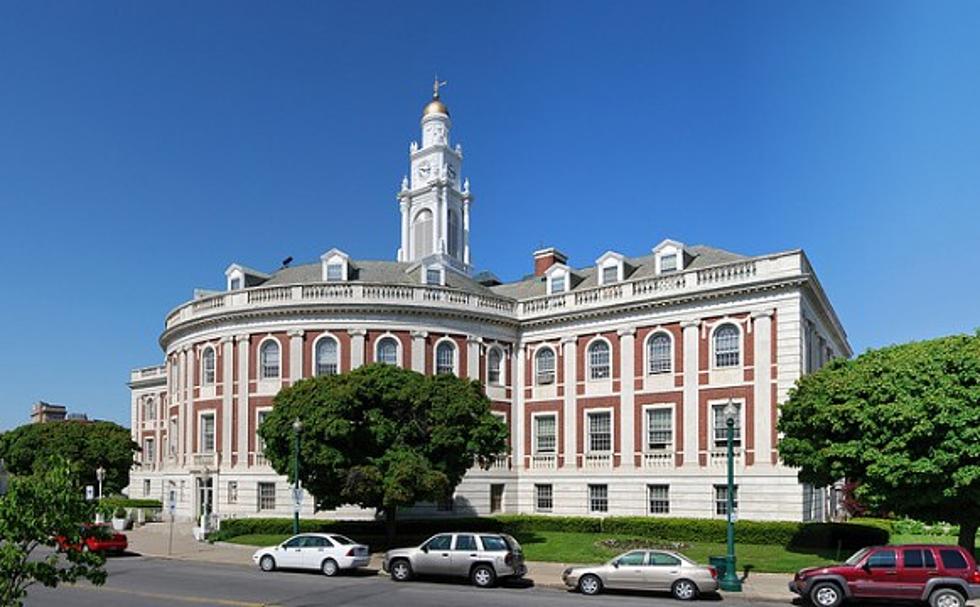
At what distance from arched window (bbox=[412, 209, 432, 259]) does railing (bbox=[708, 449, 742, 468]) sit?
29830 millimetres

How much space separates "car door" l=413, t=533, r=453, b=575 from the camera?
25.7 metres

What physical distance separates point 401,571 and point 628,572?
7.41 metres

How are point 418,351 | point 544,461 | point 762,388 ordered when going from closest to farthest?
point 762,388
point 418,351
point 544,461

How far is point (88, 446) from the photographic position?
212 ft

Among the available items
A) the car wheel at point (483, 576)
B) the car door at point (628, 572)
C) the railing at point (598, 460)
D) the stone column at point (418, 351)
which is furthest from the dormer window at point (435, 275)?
the car door at point (628, 572)

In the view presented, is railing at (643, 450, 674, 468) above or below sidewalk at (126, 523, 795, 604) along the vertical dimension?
above

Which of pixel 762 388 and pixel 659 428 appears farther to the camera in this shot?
pixel 659 428

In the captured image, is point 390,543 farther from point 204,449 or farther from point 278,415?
point 204,449

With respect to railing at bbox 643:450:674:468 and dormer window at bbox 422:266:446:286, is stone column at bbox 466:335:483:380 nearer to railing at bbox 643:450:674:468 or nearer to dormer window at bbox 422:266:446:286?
dormer window at bbox 422:266:446:286

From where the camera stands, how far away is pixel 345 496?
33500mm

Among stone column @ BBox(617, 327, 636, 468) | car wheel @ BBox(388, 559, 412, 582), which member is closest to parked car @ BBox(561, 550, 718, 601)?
car wheel @ BBox(388, 559, 412, 582)

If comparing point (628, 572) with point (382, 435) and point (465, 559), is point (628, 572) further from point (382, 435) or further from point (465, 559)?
point (382, 435)

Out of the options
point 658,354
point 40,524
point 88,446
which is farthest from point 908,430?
point 88,446

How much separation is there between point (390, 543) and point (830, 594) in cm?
1914
